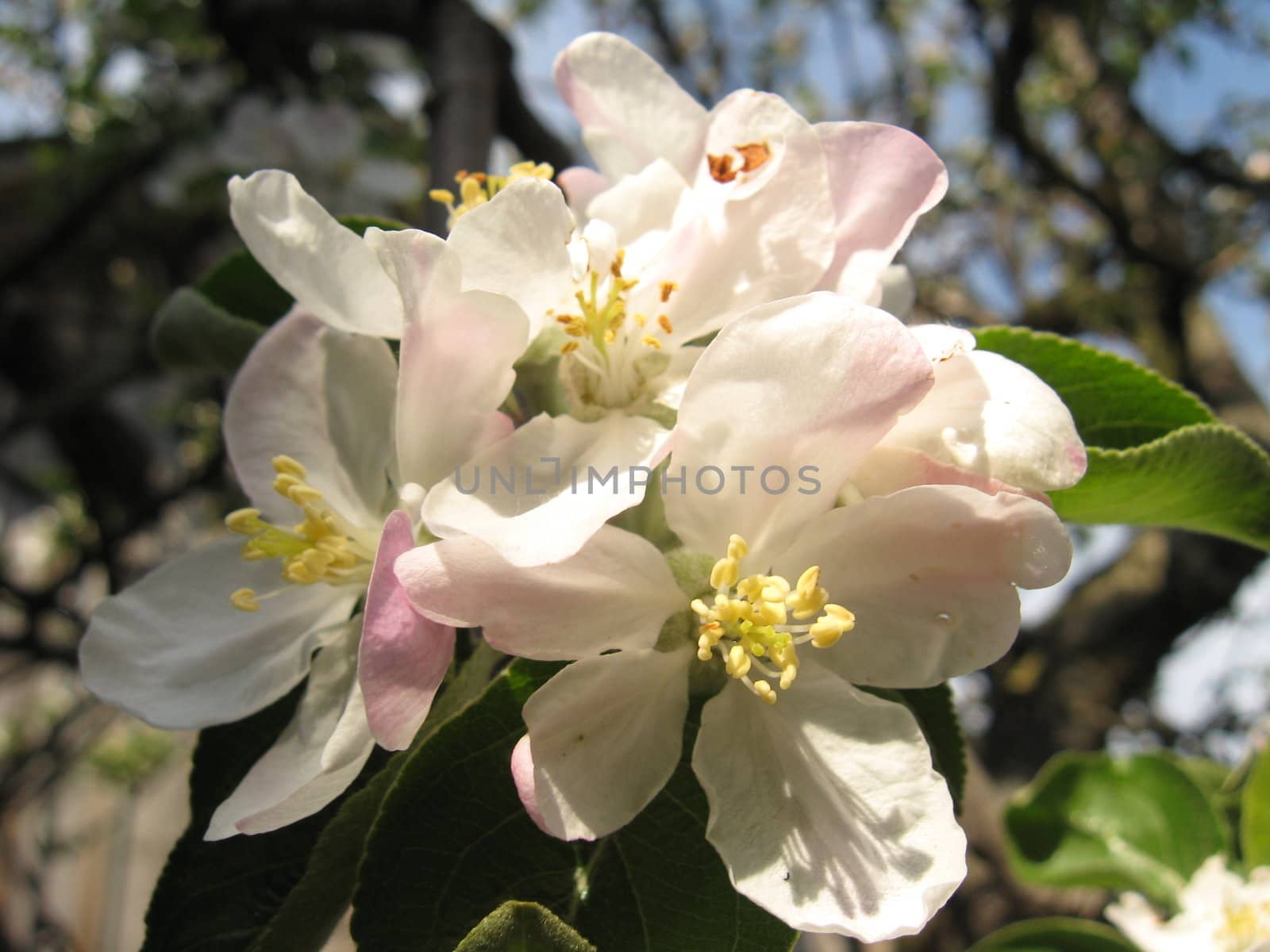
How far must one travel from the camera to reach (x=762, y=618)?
0.68 metres

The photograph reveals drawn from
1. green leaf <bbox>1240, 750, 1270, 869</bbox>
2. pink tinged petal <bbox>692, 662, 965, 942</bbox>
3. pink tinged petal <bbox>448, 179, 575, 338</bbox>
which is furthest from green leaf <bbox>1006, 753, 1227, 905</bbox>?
pink tinged petal <bbox>448, 179, 575, 338</bbox>

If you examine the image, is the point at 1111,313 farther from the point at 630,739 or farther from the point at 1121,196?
the point at 630,739

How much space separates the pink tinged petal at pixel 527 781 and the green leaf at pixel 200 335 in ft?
1.90

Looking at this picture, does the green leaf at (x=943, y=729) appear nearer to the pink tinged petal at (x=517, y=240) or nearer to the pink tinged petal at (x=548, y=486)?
the pink tinged petal at (x=548, y=486)

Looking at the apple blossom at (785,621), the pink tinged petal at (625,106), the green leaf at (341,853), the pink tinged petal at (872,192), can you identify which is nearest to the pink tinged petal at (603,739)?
the apple blossom at (785,621)

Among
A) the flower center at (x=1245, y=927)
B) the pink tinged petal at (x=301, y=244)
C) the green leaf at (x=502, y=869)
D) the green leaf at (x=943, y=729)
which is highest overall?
the pink tinged petal at (x=301, y=244)

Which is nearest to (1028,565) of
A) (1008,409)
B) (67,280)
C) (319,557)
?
(1008,409)

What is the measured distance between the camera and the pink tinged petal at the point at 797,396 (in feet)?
2.04

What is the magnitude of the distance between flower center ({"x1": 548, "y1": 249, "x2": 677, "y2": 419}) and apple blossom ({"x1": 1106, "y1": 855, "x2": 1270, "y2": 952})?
3.36ft

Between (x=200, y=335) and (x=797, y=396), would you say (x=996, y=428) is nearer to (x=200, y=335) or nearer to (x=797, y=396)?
(x=797, y=396)

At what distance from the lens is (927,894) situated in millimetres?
622

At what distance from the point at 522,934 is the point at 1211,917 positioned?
1090 millimetres

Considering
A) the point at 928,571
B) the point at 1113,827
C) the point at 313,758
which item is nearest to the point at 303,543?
the point at 313,758

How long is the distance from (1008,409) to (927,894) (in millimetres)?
313
